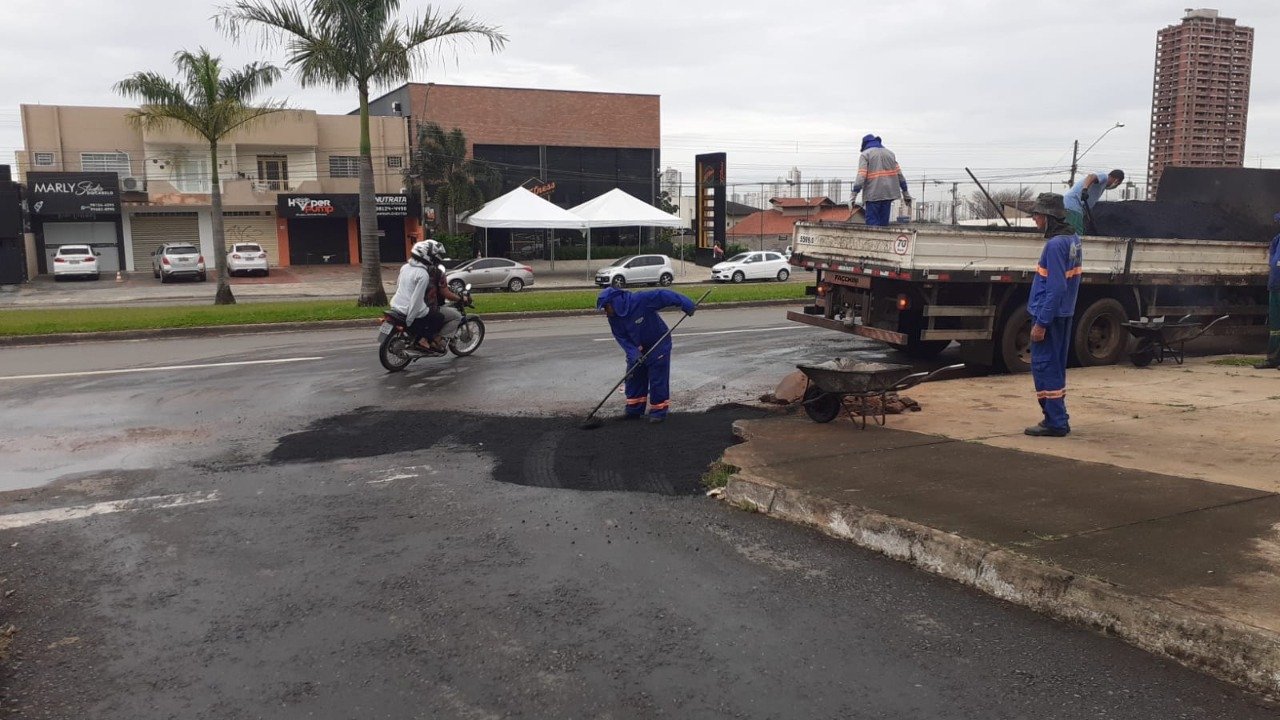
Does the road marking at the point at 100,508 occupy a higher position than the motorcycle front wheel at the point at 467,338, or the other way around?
the motorcycle front wheel at the point at 467,338

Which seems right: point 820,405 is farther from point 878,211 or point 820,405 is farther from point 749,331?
point 749,331

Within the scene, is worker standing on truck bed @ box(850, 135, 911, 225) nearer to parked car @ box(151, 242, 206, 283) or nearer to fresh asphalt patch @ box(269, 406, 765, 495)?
fresh asphalt patch @ box(269, 406, 765, 495)

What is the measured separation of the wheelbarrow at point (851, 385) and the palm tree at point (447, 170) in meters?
37.7

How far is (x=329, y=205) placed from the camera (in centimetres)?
4594

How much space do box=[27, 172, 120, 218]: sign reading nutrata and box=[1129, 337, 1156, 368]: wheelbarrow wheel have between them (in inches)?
1677

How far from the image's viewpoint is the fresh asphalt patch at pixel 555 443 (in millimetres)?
6961

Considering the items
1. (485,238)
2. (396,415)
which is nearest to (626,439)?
(396,415)

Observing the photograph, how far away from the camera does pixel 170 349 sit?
1481cm

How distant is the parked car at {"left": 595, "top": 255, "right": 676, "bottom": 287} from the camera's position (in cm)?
3688

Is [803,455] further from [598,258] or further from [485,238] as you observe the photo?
[598,258]

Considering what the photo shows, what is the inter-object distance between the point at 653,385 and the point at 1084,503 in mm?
4058

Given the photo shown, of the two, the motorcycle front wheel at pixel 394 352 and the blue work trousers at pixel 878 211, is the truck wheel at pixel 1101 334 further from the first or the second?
the motorcycle front wheel at pixel 394 352

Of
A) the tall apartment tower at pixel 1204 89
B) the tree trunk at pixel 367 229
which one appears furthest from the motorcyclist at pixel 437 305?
the tall apartment tower at pixel 1204 89

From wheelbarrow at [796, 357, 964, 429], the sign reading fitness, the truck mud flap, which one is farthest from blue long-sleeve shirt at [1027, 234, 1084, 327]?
the sign reading fitness
